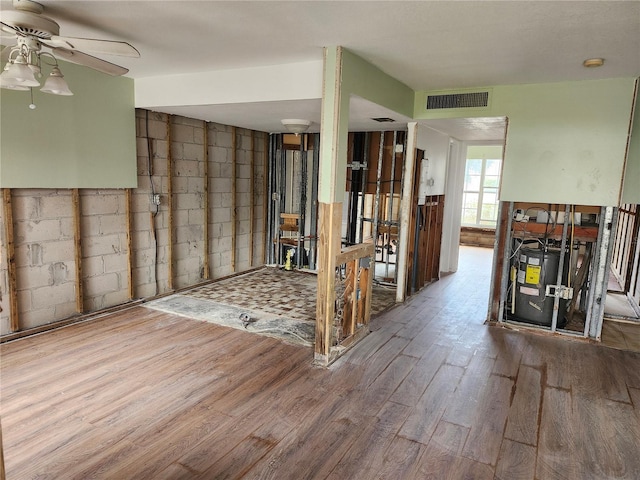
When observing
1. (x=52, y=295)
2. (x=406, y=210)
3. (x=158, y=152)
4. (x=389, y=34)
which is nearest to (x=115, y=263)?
(x=52, y=295)

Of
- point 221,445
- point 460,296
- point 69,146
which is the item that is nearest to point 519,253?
point 460,296

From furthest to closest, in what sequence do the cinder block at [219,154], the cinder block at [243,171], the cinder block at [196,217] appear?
the cinder block at [243,171] < the cinder block at [219,154] < the cinder block at [196,217]

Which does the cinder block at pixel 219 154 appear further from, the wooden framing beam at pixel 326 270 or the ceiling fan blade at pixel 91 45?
the ceiling fan blade at pixel 91 45

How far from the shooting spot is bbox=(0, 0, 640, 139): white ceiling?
2572mm

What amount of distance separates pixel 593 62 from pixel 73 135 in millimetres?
4850

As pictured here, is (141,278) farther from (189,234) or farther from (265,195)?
(265,195)

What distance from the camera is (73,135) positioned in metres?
4.20

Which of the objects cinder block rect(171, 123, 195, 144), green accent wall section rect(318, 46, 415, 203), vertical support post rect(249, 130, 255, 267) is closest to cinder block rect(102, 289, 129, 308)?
cinder block rect(171, 123, 195, 144)

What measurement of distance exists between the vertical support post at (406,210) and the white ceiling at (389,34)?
3.31 feet

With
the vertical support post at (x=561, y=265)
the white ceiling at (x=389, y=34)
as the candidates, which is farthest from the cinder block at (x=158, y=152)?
the vertical support post at (x=561, y=265)

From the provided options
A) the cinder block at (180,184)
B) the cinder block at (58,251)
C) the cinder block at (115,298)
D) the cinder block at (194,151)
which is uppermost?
the cinder block at (194,151)

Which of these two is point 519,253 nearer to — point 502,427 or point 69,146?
point 502,427

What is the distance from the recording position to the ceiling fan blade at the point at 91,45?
232cm

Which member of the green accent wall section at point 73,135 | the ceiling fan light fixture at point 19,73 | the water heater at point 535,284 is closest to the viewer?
the ceiling fan light fixture at point 19,73
